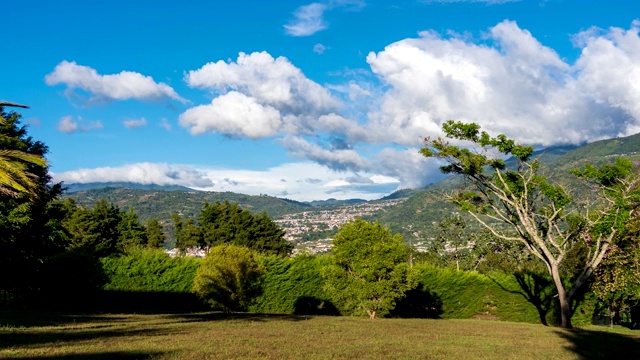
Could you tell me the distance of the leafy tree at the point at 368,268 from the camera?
78.5 ft

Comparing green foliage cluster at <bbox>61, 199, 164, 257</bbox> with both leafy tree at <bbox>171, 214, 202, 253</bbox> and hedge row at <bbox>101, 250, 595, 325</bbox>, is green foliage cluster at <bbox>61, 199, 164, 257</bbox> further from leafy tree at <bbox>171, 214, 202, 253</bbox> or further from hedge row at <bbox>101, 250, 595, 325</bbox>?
hedge row at <bbox>101, 250, 595, 325</bbox>

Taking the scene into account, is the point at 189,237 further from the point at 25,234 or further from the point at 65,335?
the point at 65,335

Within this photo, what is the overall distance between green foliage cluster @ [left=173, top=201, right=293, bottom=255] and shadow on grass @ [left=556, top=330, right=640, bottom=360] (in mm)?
48705

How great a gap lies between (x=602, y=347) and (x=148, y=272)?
78.8 feet

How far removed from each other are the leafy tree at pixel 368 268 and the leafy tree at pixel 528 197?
614cm

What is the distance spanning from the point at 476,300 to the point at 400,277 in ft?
33.4

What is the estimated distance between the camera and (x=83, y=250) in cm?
2594

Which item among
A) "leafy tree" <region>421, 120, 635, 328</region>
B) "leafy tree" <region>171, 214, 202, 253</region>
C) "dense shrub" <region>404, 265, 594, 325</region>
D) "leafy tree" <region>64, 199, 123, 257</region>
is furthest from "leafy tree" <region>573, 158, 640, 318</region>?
"leafy tree" <region>64, 199, 123, 257</region>

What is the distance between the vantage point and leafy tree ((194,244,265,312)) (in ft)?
77.2

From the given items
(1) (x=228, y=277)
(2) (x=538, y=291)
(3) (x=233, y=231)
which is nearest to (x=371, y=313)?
(1) (x=228, y=277)

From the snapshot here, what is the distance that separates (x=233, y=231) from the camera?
65.7 metres

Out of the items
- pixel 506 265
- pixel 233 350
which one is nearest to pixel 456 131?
pixel 233 350

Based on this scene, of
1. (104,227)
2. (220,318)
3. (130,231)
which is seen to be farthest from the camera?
(130,231)

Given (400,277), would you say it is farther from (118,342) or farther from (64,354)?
(64,354)
